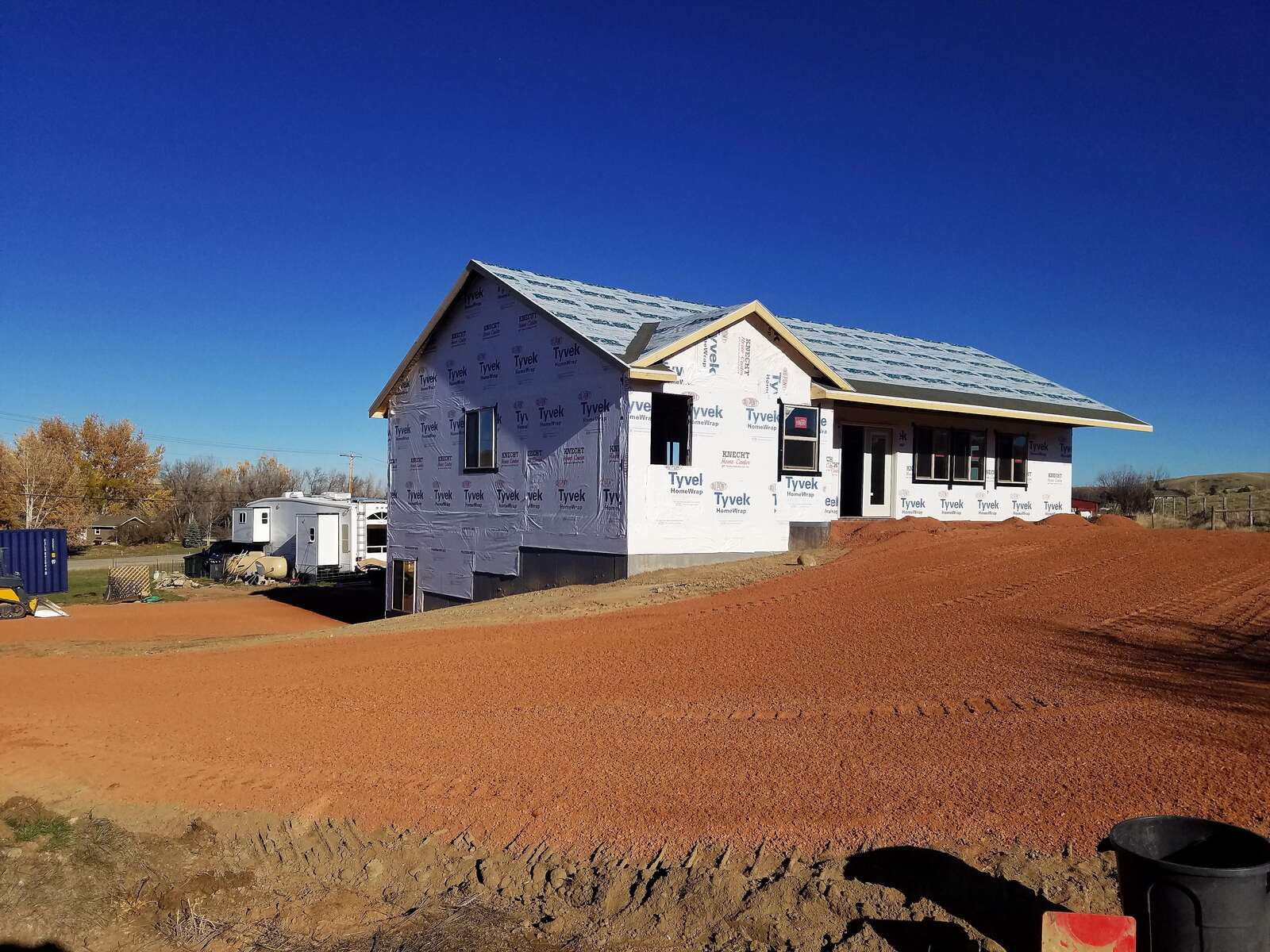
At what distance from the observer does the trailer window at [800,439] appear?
18.3 m

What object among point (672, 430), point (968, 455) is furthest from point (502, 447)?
point (968, 455)

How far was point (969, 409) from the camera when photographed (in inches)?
849

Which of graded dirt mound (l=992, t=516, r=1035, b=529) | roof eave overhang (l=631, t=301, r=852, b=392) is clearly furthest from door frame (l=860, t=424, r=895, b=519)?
roof eave overhang (l=631, t=301, r=852, b=392)

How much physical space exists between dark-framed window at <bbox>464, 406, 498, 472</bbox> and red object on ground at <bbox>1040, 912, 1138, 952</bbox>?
55.2 ft

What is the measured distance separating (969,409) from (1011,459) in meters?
3.26

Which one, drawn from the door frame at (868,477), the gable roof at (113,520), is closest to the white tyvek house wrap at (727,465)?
the door frame at (868,477)

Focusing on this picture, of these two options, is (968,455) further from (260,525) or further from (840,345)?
(260,525)

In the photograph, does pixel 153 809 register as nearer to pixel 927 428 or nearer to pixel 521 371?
pixel 521 371

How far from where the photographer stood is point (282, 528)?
42219mm

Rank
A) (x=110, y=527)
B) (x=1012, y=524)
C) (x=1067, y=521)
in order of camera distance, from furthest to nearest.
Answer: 1. (x=110, y=527)
2. (x=1067, y=521)
3. (x=1012, y=524)

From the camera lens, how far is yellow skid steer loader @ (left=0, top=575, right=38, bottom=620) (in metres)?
22.6

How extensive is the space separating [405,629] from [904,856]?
10.6 m

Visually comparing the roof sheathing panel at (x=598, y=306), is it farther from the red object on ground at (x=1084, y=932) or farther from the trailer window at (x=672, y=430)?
the red object on ground at (x=1084, y=932)

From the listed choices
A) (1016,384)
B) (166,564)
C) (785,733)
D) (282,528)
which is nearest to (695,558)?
(785,733)
